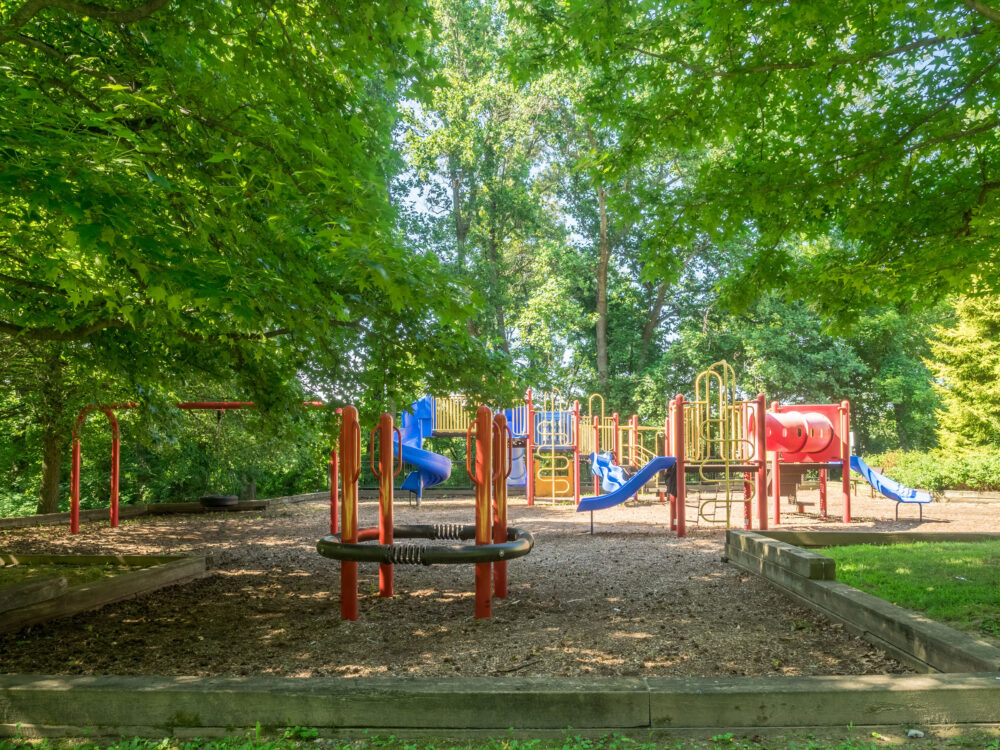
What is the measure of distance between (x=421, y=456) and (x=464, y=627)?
46.2 feet

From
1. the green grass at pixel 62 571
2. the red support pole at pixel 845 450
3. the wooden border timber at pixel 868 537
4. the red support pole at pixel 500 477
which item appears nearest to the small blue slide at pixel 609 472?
the red support pole at pixel 845 450

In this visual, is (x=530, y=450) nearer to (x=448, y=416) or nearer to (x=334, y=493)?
(x=448, y=416)

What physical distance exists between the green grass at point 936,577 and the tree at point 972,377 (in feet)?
61.5

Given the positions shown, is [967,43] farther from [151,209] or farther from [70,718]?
[70,718]

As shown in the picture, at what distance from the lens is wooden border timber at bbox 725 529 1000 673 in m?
3.92

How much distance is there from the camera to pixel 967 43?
593 centimetres

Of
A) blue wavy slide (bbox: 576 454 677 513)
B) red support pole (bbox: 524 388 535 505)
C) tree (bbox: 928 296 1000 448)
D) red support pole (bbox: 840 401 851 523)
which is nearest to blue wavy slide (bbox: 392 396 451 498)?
red support pole (bbox: 524 388 535 505)

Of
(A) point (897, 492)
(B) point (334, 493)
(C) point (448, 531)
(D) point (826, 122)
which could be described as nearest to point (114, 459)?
(B) point (334, 493)

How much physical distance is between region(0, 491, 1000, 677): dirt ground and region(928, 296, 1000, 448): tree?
20.3 m

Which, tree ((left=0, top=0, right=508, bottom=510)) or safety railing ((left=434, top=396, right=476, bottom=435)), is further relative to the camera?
safety railing ((left=434, top=396, right=476, bottom=435))

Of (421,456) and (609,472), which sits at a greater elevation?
(421,456)

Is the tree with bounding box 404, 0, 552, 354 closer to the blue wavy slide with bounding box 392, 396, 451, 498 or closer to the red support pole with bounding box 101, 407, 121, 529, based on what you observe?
the blue wavy slide with bounding box 392, 396, 451, 498

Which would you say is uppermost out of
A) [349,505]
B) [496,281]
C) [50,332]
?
[496,281]

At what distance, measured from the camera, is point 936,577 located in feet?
22.9
